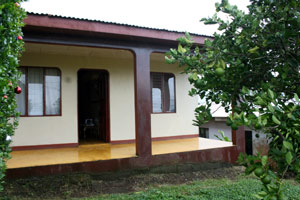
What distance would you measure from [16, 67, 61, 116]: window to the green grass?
3593 millimetres

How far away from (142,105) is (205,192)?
90.3 inches

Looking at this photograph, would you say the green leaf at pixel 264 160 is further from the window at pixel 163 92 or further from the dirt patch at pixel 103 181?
the window at pixel 163 92

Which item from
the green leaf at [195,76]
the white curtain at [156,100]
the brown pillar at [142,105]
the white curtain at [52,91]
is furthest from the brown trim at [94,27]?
the green leaf at [195,76]

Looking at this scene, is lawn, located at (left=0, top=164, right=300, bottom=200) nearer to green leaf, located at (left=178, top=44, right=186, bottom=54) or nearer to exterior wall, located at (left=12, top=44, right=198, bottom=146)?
exterior wall, located at (left=12, top=44, right=198, bottom=146)

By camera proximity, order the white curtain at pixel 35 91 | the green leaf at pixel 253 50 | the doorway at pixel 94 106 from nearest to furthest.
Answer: the green leaf at pixel 253 50 < the white curtain at pixel 35 91 < the doorway at pixel 94 106

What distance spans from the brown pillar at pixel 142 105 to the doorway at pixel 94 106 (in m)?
2.24

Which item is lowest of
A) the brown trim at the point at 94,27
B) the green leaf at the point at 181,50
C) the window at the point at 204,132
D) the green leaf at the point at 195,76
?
the window at the point at 204,132

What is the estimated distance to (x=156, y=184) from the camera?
5.16m

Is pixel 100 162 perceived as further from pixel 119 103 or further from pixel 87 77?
pixel 87 77

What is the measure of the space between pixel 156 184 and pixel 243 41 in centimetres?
412

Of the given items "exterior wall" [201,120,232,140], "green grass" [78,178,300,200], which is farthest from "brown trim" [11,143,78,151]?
"exterior wall" [201,120,232,140]

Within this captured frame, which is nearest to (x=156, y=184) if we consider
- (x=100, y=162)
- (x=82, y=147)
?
(x=100, y=162)

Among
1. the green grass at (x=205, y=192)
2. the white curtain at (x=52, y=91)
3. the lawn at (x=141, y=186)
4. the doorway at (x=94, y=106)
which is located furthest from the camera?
the doorway at (x=94, y=106)

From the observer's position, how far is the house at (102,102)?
5227 millimetres
